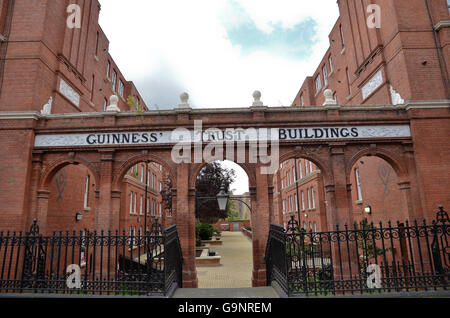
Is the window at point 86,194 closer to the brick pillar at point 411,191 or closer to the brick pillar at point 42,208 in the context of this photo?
the brick pillar at point 42,208

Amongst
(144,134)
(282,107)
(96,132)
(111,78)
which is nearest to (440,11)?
(282,107)

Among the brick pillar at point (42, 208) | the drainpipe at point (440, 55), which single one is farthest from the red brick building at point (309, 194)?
the brick pillar at point (42, 208)

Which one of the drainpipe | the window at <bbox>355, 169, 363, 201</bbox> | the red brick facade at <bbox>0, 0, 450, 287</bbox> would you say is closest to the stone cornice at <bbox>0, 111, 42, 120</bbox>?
the red brick facade at <bbox>0, 0, 450, 287</bbox>

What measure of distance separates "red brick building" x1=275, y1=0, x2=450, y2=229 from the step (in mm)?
6640

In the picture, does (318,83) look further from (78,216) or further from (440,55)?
(78,216)

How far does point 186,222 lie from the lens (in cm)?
1110

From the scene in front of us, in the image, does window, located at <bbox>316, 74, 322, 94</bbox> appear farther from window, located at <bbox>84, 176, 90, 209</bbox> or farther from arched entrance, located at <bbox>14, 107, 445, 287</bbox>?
window, located at <bbox>84, 176, 90, 209</bbox>

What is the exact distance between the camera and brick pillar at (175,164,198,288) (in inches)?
418

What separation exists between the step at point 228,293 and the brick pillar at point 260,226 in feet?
12.9

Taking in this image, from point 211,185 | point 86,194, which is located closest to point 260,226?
point 86,194

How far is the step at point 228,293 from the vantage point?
240 inches

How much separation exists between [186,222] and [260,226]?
2.94m

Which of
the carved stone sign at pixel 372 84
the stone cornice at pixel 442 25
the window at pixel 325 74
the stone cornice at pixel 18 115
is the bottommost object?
the stone cornice at pixel 18 115

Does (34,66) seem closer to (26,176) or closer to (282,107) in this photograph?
(26,176)
